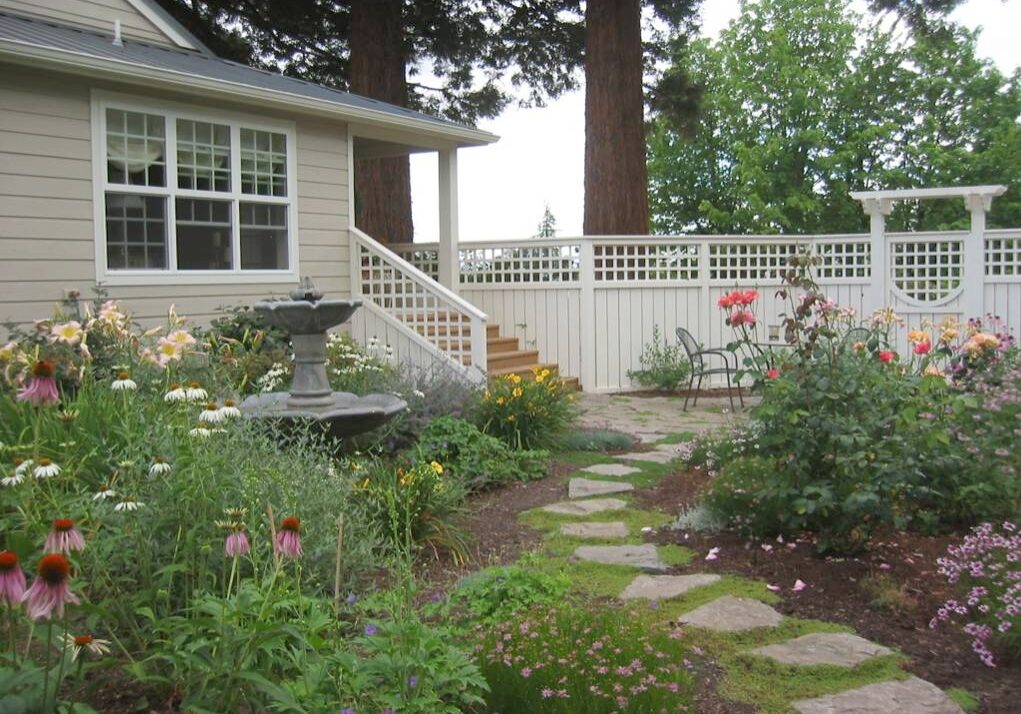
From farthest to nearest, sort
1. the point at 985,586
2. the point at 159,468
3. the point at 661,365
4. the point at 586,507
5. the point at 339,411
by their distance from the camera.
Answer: the point at 661,365 → the point at 339,411 → the point at 586,507 → the point at 985,586 → the point at 159,468

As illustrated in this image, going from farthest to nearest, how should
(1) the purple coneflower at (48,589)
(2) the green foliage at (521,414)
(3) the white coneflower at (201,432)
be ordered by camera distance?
(2) the green foliage at (521,414), (3) the white coneflower at (201,432), (1) the purple coneflower at (48,589)

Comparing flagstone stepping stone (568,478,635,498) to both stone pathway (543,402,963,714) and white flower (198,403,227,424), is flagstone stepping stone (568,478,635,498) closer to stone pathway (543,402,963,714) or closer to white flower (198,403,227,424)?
stone pathway (543,402,963,714)

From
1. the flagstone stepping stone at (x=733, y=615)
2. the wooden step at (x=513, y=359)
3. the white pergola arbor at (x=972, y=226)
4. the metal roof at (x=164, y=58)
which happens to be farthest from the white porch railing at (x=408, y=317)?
the flagstone stepping stone at (x=733, y=615)

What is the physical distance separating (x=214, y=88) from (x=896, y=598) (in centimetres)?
721

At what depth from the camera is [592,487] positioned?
6.59 metres

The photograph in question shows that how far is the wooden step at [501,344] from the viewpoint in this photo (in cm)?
1186

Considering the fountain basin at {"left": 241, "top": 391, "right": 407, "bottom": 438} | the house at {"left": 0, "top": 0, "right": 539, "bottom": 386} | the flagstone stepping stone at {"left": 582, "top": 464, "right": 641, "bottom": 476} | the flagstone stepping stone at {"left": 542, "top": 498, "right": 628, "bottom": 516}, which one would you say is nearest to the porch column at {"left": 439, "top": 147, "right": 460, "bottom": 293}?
the house at {"left": 0, "top": 0, "right": 539, "bottom": 386}

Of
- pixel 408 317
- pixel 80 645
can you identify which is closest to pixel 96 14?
pixel 408 317

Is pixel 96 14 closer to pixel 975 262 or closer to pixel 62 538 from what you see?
pixel 62 538

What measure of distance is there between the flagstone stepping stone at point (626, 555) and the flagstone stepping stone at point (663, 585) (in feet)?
0.50

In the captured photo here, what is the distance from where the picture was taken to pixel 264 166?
10.1m

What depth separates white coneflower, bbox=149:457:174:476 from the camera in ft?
10.4

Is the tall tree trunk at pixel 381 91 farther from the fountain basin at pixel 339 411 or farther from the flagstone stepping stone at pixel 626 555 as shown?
the flagstone stepping stone at pixel 626 555

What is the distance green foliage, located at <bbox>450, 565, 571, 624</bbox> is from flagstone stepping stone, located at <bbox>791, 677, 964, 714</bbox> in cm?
97
